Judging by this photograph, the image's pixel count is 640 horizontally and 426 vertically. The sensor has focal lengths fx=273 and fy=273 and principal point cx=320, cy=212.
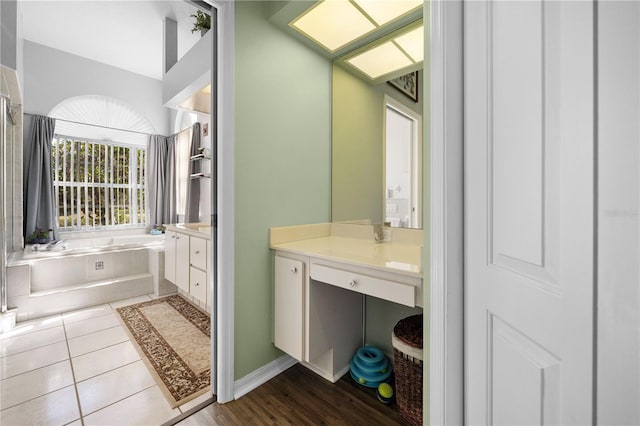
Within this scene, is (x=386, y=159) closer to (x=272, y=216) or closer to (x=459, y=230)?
(x=272, y=216)

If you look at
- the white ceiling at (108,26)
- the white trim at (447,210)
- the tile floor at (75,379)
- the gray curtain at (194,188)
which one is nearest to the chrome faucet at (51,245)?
the tile floor at (75,379)

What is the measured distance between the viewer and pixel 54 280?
2.76m

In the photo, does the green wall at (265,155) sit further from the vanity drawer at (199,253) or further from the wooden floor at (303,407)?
the vanity drawer at (199,253)

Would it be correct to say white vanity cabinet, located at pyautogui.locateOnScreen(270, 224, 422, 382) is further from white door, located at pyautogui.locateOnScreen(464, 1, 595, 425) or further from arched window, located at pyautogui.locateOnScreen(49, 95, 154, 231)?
arched window, located at pyautogui.locateOnScreen(49, 95, 154, 231)

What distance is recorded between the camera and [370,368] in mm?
1678

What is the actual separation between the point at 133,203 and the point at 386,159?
4.15 metres

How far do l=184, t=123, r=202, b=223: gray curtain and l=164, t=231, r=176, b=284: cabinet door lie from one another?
613 millimetres

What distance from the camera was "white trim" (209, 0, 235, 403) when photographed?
1.51 meters

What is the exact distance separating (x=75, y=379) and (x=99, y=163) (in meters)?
3.40

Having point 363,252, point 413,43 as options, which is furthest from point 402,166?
point 413,43

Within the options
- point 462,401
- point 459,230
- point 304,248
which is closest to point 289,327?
point 304,248

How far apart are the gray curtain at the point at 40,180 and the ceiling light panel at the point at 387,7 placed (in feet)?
12.6

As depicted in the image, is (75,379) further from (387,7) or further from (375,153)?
(387,7)

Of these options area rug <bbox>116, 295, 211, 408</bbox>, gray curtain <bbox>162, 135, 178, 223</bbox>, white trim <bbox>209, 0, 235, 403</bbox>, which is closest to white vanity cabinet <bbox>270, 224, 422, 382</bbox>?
white trim <bbox>209, 0, 235, 403</bbox>
